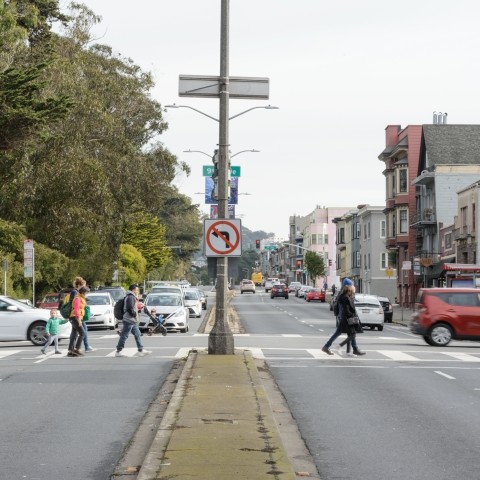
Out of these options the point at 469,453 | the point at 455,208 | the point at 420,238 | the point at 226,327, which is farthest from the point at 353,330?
the point at 420,238

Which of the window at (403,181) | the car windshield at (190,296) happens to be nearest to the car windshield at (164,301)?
the car windshield at (190,296)

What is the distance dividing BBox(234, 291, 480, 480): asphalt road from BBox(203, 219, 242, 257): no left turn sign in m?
2.54

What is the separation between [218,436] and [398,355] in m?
15.9

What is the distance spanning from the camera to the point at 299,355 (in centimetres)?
2584

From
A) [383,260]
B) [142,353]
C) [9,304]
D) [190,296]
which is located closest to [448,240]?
[190,296]

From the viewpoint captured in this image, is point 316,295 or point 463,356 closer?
point 463,356

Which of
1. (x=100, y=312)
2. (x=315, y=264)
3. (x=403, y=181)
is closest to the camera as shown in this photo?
(x=100, y=312)

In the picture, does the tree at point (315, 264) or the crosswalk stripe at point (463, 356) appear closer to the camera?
the crosswalk stripe at point (463, 356)

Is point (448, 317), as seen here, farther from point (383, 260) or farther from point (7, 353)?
point (383, 260)

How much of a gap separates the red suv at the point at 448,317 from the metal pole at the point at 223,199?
1062 cm

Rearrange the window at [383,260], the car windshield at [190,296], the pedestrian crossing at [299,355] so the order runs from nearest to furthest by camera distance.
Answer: the pedestrian crossing at [299,355]
the car windshield at [190,296]
the window at [383,260]

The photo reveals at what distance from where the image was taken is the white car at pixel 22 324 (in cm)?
3005

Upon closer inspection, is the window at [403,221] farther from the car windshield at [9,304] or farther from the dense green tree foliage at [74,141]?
the car windshield at [9,304]

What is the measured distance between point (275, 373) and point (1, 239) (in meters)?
27.4
